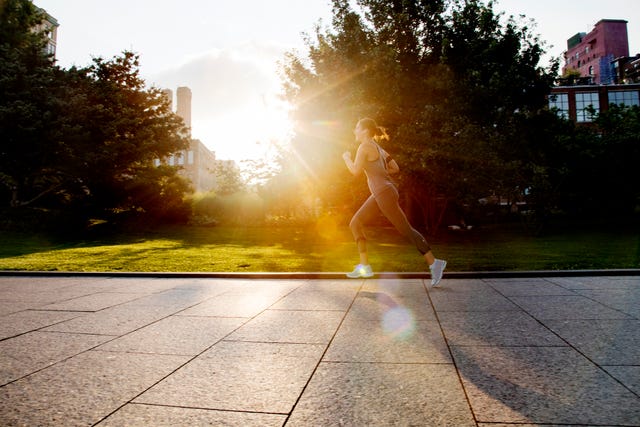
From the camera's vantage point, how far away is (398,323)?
12.5 feet

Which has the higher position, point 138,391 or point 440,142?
point 440,142

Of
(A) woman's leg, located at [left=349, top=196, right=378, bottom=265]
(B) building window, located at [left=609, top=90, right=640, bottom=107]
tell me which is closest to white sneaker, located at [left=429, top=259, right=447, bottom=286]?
(A) woman's leg, located at [left=349, top=196, right=378, bottom=265]

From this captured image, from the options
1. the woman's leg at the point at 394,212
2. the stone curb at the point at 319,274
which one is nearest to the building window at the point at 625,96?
the stone curb at the point at 319,274

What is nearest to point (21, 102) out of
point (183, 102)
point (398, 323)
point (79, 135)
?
point (79, 135)

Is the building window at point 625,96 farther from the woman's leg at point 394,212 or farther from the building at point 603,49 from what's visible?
the woman's leg at point 394,212

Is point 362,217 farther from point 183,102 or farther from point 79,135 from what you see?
point 183,102

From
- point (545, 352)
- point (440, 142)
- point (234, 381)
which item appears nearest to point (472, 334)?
point (545, 352)

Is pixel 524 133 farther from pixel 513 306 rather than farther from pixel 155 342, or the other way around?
pixel 155 342

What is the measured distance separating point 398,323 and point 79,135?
22.7 meters

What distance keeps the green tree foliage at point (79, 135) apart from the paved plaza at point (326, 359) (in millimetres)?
18697

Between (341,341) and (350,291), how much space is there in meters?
2.45

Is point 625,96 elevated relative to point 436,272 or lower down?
elevated

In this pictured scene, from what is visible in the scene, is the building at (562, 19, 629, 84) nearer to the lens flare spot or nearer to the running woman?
the running woman

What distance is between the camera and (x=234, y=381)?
2451 mm
